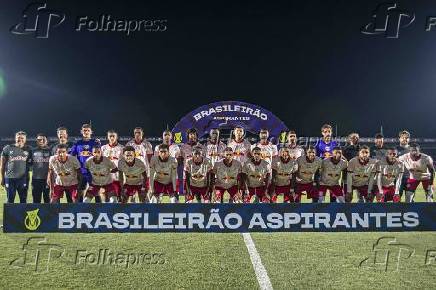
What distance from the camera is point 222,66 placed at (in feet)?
125

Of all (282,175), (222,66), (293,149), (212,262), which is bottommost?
(212,262)

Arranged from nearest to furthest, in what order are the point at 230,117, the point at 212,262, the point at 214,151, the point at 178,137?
the point at 212,262, the point at 214,151, the point at 178,137, the point at 230,117

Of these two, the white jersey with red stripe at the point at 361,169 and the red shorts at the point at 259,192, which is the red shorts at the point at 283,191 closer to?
the red shorts at the point at 259,192

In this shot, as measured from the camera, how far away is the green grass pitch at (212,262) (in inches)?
193

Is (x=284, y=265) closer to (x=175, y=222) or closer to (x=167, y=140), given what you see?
(x=175, y=222)

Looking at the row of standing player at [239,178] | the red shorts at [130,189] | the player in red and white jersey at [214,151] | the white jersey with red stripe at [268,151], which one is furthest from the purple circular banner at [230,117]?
the red shorts at [130,189]

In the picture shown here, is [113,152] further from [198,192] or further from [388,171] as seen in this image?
[388,171]

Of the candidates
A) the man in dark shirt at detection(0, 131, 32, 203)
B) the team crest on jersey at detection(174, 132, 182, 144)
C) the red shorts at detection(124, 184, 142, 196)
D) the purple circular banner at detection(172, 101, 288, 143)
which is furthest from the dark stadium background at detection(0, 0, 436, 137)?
the red shorts at detection(124, 184, 142, 196)

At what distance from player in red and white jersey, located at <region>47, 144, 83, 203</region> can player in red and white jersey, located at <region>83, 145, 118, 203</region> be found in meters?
0.26

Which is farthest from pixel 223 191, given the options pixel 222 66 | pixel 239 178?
pixel 222 66

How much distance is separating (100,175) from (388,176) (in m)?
5.81

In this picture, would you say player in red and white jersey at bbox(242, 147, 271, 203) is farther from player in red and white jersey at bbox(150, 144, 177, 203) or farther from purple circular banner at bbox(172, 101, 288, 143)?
purple circular banner at bbox(172, 101, 288, 143)

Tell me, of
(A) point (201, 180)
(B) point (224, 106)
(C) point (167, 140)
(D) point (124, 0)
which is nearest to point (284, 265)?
(A) point (201, 180)

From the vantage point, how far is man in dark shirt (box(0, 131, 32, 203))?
9.03 metres
